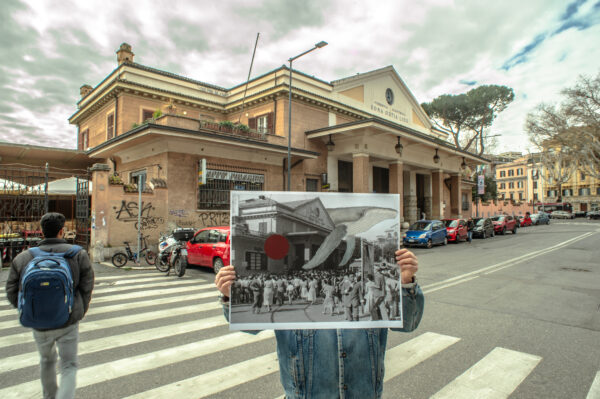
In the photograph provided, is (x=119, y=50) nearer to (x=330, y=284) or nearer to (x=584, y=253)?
(x=330, y=284)

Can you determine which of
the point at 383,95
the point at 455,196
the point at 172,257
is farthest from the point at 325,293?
the point at 455,196

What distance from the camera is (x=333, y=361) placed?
5.78ft

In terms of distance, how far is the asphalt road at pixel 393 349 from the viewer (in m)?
3.66

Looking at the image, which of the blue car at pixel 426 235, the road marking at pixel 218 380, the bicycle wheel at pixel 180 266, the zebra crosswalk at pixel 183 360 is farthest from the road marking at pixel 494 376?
the blue car at pixel 426 235

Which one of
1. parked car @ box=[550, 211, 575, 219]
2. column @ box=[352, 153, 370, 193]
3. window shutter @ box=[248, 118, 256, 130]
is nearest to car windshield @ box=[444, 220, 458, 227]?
column @ box=[352, 153, 370, 193]

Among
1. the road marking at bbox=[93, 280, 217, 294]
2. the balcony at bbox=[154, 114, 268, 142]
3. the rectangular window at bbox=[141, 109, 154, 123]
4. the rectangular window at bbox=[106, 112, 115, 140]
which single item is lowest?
the road marking at bbox=[93, 280, 217, 294]

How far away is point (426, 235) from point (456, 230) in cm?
406

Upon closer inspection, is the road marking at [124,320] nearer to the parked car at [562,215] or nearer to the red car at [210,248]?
the red car at [210,248]

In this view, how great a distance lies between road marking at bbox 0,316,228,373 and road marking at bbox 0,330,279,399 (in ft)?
1.93

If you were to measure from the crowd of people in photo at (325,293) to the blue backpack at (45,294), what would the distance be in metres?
2.28

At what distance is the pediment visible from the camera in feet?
85.2

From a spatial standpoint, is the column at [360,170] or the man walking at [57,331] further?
the column at [360,170]

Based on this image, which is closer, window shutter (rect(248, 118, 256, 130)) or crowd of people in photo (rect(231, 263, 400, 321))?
crowd of people in photo (rect(231, 263, 400, 321))

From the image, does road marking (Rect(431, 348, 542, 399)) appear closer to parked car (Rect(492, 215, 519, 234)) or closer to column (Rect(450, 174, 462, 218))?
parked car (Rect(492, 215, 519, 234))
